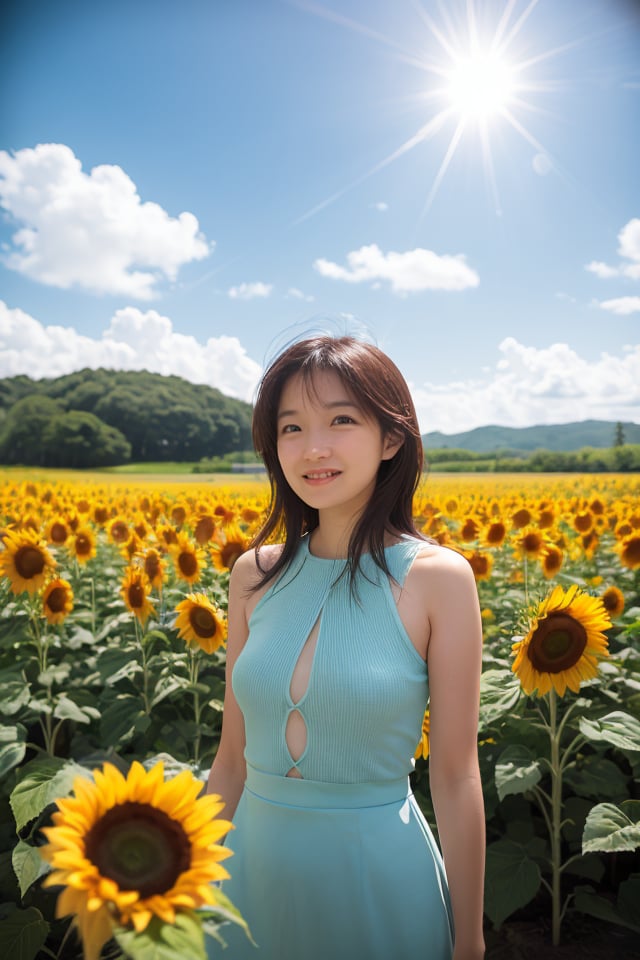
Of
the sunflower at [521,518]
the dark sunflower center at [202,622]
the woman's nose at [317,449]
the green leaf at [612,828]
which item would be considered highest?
the woman's nose at [317,449]

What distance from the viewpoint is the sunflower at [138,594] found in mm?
3332

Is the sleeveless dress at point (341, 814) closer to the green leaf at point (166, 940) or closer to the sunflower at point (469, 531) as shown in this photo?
the green leaf at point (166, 940)

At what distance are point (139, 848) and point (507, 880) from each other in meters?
2.06

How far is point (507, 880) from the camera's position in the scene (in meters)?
2.49

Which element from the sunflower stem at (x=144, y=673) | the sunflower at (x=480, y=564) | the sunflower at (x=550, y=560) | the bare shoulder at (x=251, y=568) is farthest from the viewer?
the sunflower at (x=550, y=560)

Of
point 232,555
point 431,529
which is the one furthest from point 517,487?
point 232,555

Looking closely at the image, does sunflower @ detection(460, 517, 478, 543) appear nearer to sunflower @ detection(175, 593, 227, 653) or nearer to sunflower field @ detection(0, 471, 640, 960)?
sunflower field @ detection(0, 471, 640, 960)

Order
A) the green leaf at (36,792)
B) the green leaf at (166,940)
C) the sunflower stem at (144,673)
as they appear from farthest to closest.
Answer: the sunflower stem at (144,673), the green leaf at (36,792), the green leaf at (166,940)

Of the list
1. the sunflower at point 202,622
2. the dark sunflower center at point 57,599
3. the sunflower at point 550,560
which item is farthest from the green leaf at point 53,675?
the sunflower at point 550,560

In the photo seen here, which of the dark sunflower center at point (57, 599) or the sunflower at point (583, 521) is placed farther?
the sunflower at point (583, 521)

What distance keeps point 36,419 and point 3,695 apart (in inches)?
304

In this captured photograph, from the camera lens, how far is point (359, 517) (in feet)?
5.94

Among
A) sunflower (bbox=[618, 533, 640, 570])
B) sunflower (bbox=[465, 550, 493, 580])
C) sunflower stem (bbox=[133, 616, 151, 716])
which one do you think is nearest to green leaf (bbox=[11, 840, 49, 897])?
sunflower stem (bbox=[133, 616, 151, 716])

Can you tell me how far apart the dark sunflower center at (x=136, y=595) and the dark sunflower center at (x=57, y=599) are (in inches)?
15.4
